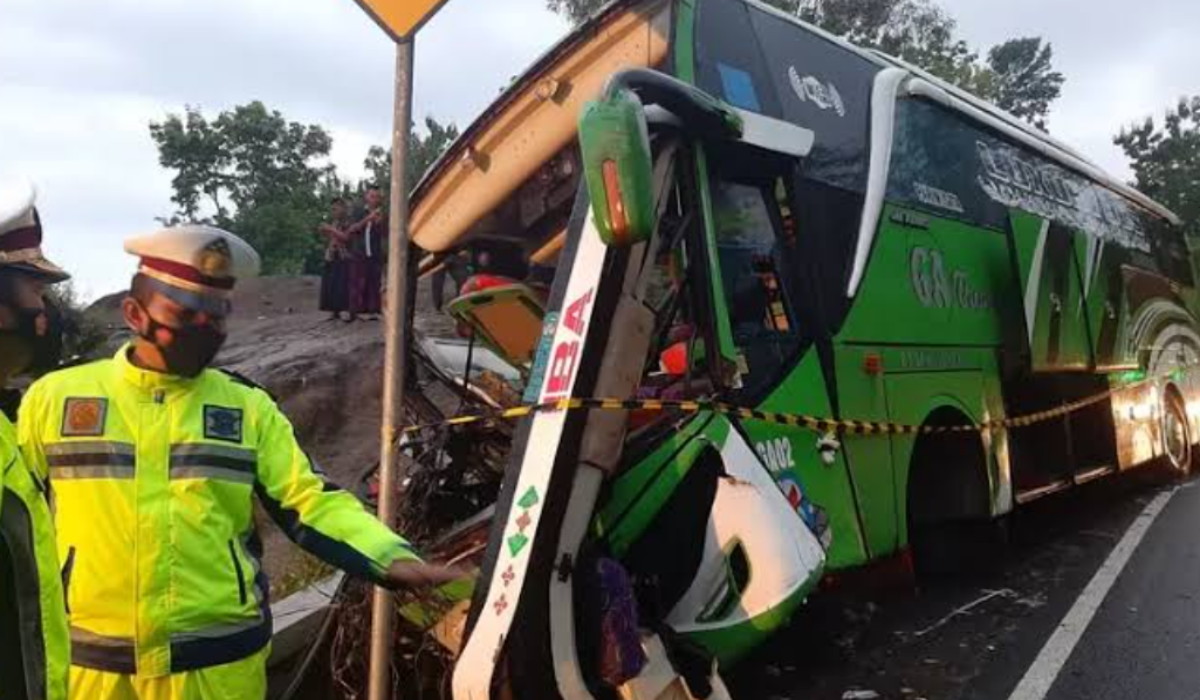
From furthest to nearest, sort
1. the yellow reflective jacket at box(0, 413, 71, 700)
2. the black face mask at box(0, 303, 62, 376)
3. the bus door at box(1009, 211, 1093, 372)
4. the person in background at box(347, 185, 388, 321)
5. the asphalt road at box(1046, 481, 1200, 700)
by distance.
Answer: the person in background at box(347, 185, 388, 321)
the bus door at box(1009, 211, 1093, 372)
the asphalt road at box(1046, 481, 1200, 700)
the black face mask at box(0, 303, 62, 376)
the yellow reflective jacket at box(0, 413, 71, 700)

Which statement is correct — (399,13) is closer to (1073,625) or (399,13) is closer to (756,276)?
(756,276)

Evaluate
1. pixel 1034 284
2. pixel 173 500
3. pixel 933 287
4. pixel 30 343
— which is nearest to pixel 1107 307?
pixel 1034 284

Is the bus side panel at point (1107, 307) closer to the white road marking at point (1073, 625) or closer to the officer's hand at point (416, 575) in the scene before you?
the white road marking at point (1073, 625)

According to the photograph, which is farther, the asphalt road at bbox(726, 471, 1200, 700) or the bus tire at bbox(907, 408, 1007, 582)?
A: the bus tire at bbox(907, 408, 1007, 582)

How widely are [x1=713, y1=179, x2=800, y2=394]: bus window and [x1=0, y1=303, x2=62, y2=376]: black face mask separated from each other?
2.43 metres

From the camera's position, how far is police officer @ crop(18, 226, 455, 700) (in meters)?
2.04

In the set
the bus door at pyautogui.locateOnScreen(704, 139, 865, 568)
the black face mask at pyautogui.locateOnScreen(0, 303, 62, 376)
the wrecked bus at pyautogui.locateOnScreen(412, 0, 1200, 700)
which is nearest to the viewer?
the black face mask at pyautogui.locateOnScreen(0, 303, 62, 376)

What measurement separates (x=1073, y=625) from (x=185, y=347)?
4698mm

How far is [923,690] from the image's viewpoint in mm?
4273

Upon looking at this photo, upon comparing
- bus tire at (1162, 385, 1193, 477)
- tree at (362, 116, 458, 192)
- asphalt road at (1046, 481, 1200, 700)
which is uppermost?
tree at (362, 116, 458, 192)

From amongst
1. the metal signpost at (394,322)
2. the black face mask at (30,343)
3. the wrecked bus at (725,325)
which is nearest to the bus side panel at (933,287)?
the wrecked bus at (725,325)

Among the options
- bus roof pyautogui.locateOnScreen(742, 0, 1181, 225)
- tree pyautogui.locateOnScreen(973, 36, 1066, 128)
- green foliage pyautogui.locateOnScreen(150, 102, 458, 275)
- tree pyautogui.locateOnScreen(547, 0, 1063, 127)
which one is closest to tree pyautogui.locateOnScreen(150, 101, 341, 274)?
green foliage pyautogui.locateOnScreen(150, 102, 458, 275)

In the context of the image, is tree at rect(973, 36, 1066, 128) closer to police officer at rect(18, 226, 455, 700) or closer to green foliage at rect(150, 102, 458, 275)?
green foliage at rect(150, 102, 458, 275)

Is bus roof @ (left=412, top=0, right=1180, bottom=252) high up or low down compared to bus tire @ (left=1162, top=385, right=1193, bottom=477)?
up
